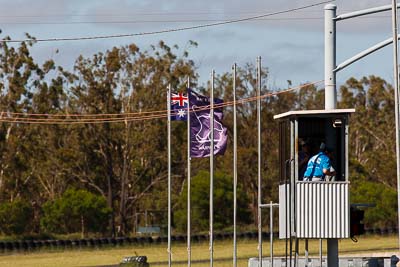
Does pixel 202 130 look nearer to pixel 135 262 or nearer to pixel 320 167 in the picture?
pixel 135 262

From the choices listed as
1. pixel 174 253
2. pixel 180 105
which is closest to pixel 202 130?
pixel 180 105

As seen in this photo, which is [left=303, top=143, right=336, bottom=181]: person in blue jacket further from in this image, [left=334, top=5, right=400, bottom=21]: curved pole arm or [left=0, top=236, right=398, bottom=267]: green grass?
[left=0, top=236, right=398, bottom=267]: green grass

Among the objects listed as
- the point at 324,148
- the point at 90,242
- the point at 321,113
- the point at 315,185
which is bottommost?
the point at 90,242

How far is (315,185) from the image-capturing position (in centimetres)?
2778

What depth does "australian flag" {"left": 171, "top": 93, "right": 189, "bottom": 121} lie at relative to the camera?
4166 centimetres

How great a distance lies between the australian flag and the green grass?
34.6ft

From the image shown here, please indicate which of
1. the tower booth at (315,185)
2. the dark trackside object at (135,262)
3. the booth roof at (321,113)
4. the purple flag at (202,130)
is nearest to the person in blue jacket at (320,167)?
the tower booth at (315,185)

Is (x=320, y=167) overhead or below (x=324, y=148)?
below

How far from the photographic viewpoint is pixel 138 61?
316 ft

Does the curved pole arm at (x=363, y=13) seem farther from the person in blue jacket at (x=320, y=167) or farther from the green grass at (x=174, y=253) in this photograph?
the green grass at (x=174, y=253)

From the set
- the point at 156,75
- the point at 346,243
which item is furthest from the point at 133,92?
the point at 346,243

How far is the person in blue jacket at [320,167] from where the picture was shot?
27527 millimetres

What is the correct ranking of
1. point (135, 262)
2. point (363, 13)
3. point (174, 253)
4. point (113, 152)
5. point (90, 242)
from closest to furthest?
point (363, 13), point (135, 262), point (174, 253), point (90, 242), point (113, 152)

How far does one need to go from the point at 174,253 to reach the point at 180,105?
25.6 m
